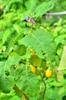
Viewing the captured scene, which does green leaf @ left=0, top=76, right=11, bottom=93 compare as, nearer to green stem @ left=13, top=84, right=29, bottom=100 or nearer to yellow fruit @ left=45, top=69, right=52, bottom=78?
green stem @ left=13, top=84, right=29, bottom=100

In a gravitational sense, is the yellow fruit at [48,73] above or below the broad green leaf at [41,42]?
below

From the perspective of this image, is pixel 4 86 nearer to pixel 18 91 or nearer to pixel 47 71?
pixel 18 91

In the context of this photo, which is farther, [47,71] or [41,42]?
[47,71]

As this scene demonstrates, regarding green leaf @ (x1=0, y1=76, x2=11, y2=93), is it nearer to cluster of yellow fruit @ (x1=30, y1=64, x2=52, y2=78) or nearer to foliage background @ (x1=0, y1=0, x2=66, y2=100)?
foliage background @ (x1=0, y1=0, x2=66, y2=100)

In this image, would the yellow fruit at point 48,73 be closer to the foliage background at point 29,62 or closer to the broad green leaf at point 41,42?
the foliage background at point 29,62

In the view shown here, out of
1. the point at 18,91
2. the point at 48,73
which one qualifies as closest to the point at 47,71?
the point at 48,73

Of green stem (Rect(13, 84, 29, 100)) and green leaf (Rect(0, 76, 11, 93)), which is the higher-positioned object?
green leaf (Rect(0, 76, 11, 93))

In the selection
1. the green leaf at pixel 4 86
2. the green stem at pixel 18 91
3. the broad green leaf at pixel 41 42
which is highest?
the broad green leaf at pixel 41 42

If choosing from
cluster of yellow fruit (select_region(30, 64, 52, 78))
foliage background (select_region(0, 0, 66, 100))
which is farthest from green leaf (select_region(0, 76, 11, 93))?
cluster of yellow fruit (select_region(30, 64, 52, 78))

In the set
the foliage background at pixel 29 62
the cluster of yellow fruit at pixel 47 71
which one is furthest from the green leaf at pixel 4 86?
the cluster of yellow fruit at pixel 47 71

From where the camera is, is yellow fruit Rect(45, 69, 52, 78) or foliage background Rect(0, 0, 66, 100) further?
yellow fruit Rect(45, 69, 52, 78)

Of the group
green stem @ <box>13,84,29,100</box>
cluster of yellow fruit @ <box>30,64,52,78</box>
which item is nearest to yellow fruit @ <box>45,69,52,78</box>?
cluster of yellow fruit @ <box>30,64,52,78</box>

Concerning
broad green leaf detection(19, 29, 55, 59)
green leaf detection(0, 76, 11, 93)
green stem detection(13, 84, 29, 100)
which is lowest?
green stem detection(13, 84, 29, 100)

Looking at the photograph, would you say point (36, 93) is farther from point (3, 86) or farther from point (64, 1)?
point (64, 1)
